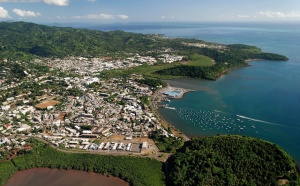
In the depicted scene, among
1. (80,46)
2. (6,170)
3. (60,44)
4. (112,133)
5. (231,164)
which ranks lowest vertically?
(6,170)

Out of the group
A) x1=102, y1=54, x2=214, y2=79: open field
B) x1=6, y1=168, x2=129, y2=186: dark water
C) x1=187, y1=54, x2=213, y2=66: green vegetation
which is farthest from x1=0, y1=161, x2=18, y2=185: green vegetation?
x1=187, y1=54, x2=213, y2=66: green vegetation

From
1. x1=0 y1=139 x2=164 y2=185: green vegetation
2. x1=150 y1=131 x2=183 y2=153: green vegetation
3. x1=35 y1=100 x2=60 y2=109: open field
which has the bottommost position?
x1=0 y1=139 x2=164 y2=185: green vegetation

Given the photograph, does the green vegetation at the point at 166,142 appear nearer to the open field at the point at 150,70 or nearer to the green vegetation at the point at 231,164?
the green vegetation at the point at 231,164

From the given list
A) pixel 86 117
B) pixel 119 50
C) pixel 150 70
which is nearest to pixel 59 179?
pixel 86 117

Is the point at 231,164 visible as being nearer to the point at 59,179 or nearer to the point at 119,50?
the point at 59,179

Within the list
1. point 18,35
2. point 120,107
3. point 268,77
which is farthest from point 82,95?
point 18,35

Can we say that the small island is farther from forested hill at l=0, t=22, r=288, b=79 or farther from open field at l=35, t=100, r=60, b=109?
forested hill at l=0, t=22, r=288, b=79

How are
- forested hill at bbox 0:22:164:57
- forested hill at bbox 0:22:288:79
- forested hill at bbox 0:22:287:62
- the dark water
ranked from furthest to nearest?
forested hill at bbox 0:22:164:57 → forested hill at bbox 0:22:287:62 → forested hill at bbox 0:22:288:79 → the dark water
